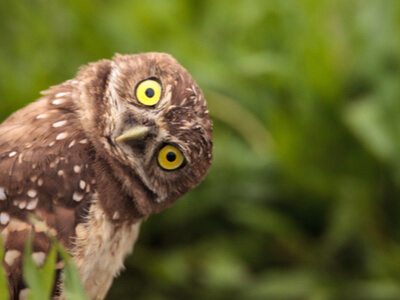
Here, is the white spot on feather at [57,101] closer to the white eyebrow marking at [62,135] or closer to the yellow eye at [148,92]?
the white eyebrow marking at [62,135]

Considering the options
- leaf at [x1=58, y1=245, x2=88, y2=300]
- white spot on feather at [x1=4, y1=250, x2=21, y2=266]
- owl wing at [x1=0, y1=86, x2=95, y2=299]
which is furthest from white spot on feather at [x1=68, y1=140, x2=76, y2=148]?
leaf at [x1=58, y1=245, x2=88, y2=300]

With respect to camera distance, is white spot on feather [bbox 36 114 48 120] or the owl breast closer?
the owl breast

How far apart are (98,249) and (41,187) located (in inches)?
10.6

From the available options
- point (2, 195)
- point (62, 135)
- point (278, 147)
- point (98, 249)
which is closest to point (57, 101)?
point (62, 135)

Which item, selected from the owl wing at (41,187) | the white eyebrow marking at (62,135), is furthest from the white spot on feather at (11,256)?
the white eyebrow marking at (62,135)

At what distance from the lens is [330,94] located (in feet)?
18.5

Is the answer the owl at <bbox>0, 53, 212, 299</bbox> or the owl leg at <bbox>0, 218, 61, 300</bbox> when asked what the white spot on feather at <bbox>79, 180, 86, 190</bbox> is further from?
the owl leg at <bbox>0, 218, 61, 300</bbox>

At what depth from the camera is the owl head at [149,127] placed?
3404 mm

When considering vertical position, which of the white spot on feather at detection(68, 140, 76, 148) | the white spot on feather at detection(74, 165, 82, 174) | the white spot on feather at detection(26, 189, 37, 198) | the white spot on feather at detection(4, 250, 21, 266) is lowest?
the white spot on feather at detection(4, 250, 21, 266)

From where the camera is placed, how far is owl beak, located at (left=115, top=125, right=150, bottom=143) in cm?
334

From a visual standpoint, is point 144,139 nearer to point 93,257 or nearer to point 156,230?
point 93,257

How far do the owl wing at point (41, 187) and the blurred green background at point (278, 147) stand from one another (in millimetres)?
2260

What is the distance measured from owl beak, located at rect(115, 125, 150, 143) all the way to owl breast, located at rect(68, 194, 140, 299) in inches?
8.5

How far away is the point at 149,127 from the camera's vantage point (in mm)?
3387
